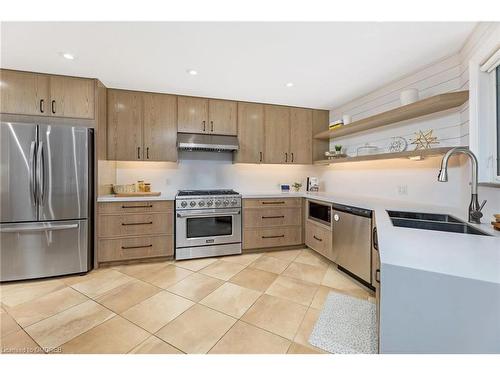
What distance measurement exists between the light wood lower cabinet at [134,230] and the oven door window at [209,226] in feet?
0.83

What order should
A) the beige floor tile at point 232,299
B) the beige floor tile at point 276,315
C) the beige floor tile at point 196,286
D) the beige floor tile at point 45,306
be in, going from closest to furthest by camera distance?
the beige floor tile at point 276,315, the beige floor tile at point 45,306, the beige floor tile at point 232,299, the beige floor tile at point 196,286

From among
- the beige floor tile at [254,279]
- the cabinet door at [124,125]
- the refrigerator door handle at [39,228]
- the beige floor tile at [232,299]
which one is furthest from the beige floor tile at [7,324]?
the cabinet door at [124,125]

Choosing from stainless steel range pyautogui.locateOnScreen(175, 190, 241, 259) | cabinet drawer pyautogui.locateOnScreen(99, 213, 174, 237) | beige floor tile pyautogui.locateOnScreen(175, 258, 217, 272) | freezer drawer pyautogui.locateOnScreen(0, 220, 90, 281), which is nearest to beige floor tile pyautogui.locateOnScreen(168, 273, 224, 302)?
beige floor tile pyautogui.locateOnScreen(175, 258, 217, 272)

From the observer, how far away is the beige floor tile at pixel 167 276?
2363mm

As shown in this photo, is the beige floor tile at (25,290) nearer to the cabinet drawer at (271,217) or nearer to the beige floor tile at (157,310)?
the beige floor tile at (157,310)

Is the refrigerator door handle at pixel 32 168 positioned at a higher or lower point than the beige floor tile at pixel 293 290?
higher

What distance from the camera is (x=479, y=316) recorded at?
663mm

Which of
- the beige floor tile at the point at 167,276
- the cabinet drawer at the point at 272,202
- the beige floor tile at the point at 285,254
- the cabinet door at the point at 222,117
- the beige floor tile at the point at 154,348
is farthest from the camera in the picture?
the cabinet door at the point at 222,117

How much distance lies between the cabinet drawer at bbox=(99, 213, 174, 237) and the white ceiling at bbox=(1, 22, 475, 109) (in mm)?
1753

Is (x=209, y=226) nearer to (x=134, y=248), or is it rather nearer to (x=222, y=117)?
(x=134, y=248)

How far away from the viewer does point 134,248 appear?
2818 millimetres

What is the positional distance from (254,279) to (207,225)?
103 centimetres
